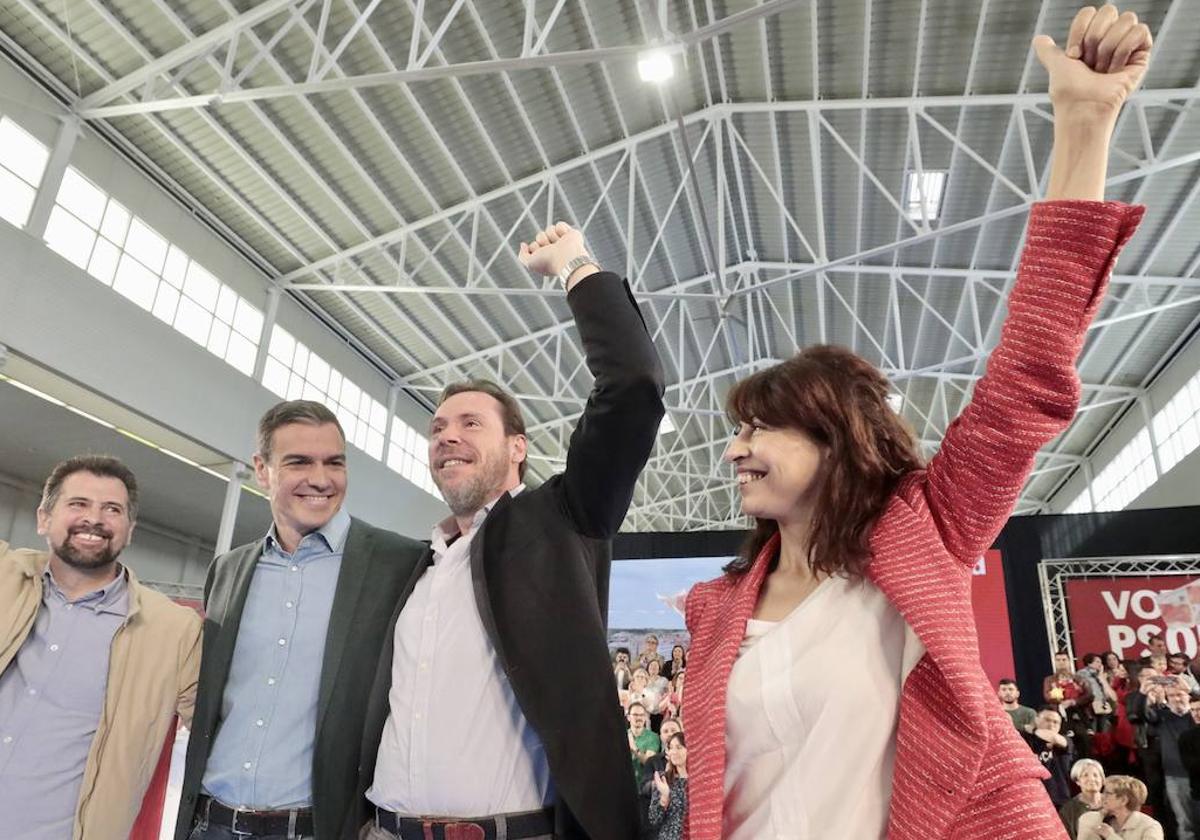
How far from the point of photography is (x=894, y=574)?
1168mm

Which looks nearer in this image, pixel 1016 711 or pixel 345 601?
pixel 345 601

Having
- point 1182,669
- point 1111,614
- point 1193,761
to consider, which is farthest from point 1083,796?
point 1111,614

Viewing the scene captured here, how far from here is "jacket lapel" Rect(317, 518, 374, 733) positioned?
191 centimetres

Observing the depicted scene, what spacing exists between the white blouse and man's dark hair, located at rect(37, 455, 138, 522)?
6.30 ft

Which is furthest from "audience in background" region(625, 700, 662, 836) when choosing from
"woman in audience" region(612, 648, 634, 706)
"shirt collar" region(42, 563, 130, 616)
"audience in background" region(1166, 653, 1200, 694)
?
"shirt collar" region(42, 563, 130, 616)

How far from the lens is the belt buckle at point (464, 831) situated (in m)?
1.54

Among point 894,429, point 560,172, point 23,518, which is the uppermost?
point 560,172

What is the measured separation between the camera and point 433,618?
1.77 metres

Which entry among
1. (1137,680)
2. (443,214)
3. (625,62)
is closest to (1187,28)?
(625,62)

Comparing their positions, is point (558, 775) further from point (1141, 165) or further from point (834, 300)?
point (834, 300)

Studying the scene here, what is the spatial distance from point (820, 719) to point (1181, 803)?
693 cm

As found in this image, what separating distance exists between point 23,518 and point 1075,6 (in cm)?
1658

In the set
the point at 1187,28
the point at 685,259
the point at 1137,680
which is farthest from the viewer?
the point at 685,259

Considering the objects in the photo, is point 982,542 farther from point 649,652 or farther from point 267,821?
point 649,652
